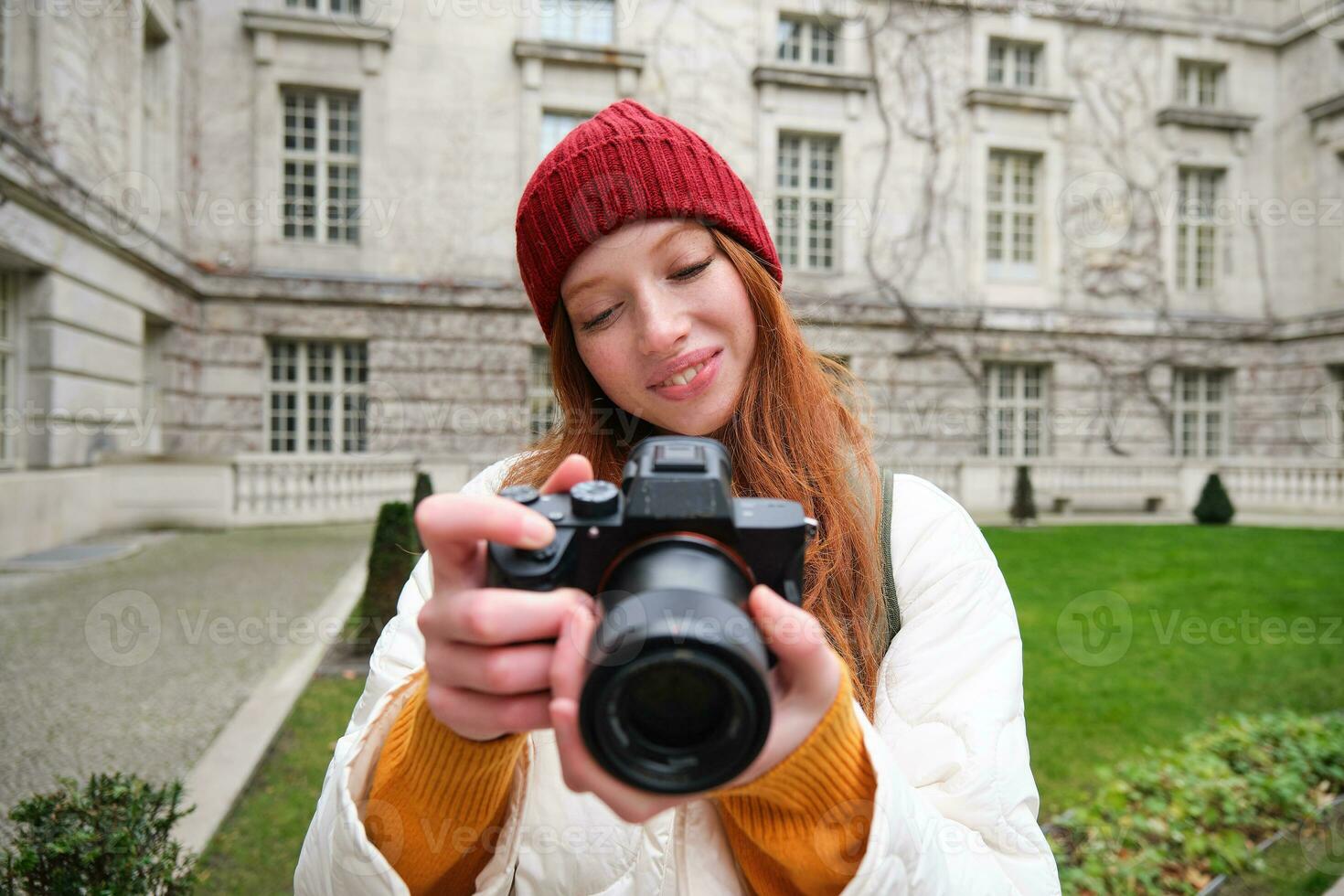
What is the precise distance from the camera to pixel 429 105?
1407cm

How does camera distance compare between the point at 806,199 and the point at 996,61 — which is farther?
the point at 996,61

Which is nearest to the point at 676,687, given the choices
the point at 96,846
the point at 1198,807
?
the point at 96,846

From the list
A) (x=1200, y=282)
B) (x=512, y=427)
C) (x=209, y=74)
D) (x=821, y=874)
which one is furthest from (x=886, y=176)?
(x=821, y=874)

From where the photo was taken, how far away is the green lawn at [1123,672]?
3.43 metres

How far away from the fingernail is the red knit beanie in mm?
785

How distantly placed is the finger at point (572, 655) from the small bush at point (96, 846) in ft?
5.58

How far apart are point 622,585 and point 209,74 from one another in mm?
15931

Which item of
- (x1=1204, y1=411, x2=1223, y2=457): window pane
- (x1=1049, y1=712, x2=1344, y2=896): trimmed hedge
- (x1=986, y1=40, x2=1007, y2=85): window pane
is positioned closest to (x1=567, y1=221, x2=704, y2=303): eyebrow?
(x1=1049, y1=712, x2=1344, y2=896): trimmed hedge

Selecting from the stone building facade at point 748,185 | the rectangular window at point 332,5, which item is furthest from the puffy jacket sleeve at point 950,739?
the rectangular window at point 332,5

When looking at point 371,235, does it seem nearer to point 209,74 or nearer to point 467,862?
point 209,74

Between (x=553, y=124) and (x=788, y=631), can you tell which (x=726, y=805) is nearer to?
(x=788, y=631)

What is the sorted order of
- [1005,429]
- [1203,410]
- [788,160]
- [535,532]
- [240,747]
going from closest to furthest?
[535,532], [240,747], [788,160], [1005,429], [1203,410]

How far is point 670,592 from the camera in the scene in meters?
0.83

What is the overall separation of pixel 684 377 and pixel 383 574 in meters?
4.78
